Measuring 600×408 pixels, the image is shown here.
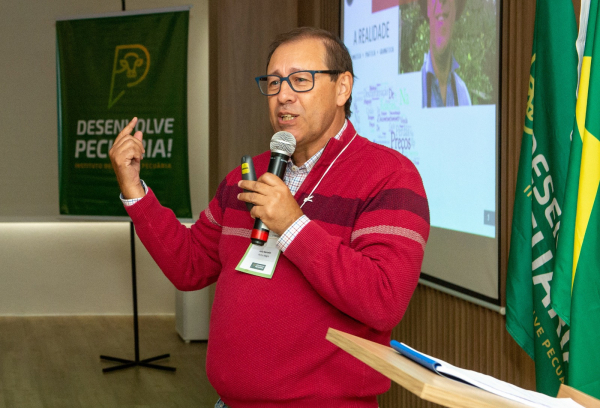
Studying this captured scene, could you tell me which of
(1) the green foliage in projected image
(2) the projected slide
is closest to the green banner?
(2) the projected slide

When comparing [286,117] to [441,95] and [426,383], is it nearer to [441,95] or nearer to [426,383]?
[426,383]

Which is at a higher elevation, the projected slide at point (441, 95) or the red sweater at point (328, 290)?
the projected slide at point (441, 95)

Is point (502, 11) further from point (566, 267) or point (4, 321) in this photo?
point (4, 321)

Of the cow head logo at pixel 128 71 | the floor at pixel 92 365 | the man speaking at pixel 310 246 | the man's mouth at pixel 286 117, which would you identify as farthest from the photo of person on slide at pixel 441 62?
the cow head logo at pixel 128 71

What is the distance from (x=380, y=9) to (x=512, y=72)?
3.61 ft

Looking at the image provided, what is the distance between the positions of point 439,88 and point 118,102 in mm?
3285

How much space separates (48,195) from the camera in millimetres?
6176

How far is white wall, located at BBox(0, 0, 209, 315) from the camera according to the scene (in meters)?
6.12

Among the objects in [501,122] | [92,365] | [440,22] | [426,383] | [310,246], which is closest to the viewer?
[426,383]

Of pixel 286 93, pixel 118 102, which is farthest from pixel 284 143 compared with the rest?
pixel 118 102

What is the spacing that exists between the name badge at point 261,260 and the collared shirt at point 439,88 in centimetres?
122

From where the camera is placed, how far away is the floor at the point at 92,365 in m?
3.96

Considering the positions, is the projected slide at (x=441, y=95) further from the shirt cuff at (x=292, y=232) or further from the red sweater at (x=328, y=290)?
the shirt cuff at (x=292, y=232)

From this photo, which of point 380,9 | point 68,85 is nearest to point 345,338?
point 380,9
